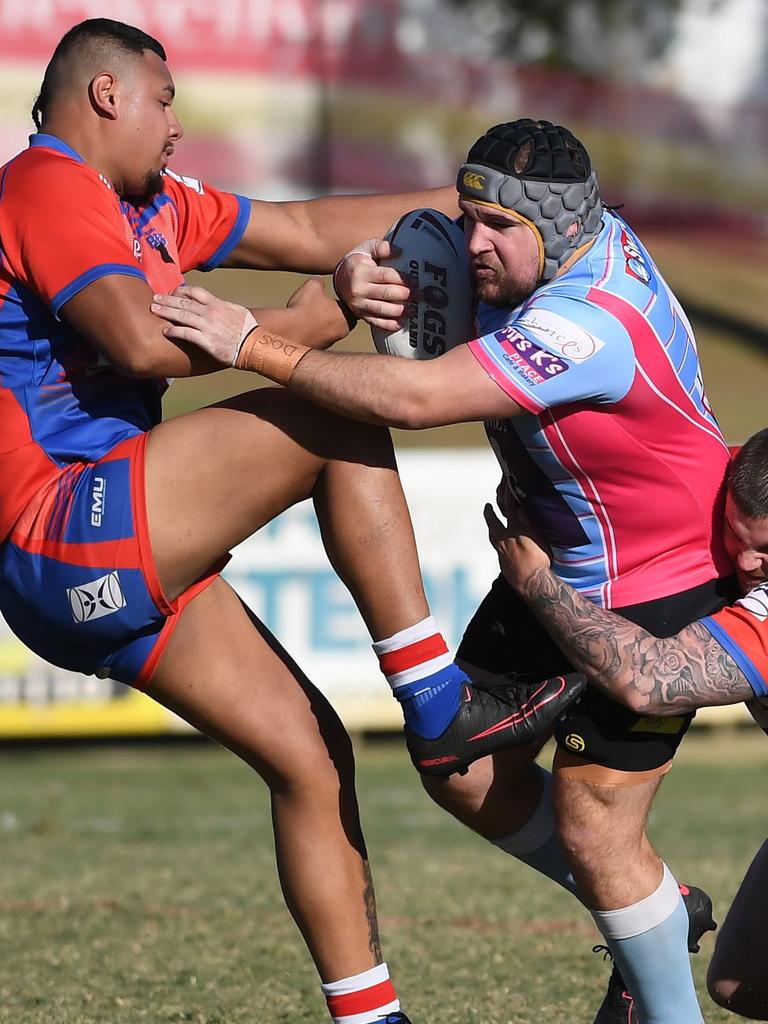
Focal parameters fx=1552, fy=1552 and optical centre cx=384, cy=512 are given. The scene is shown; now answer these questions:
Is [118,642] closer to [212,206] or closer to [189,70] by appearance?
[212,206]

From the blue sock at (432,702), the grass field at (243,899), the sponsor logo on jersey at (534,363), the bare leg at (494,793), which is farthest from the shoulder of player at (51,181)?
the grass field at (243,899)

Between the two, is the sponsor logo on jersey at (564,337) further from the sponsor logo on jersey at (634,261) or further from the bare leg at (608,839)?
the bare leg at (608,839)

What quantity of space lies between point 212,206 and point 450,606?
643 centimetres

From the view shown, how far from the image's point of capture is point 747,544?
362 cm

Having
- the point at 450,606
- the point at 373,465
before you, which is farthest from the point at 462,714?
the point at 450,606

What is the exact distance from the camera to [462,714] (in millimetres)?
3514

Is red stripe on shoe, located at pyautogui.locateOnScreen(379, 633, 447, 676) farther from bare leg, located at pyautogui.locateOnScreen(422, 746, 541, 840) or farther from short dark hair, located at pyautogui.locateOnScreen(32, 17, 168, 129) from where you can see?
short dark hair, located at pyautogui.locateOnScreen(32, 17, 168, 129)

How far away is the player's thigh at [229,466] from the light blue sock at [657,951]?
4.04 ft

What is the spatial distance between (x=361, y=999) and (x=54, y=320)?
1.74 metres

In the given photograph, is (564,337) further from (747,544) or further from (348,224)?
(348,224)

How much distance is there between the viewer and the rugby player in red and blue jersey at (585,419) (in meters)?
3.40

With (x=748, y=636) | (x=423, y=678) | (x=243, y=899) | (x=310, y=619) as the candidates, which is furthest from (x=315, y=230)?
(x=310, y=619)

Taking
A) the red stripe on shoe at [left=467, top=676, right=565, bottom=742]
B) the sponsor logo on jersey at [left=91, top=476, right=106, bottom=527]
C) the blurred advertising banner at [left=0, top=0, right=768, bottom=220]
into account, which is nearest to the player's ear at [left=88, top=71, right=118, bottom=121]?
the sponsor logo on jersey at [left=91, top=476, right=106, bottom=527]

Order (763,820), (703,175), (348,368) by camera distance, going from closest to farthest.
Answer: (348,368) < (763,820) < (703,175)
